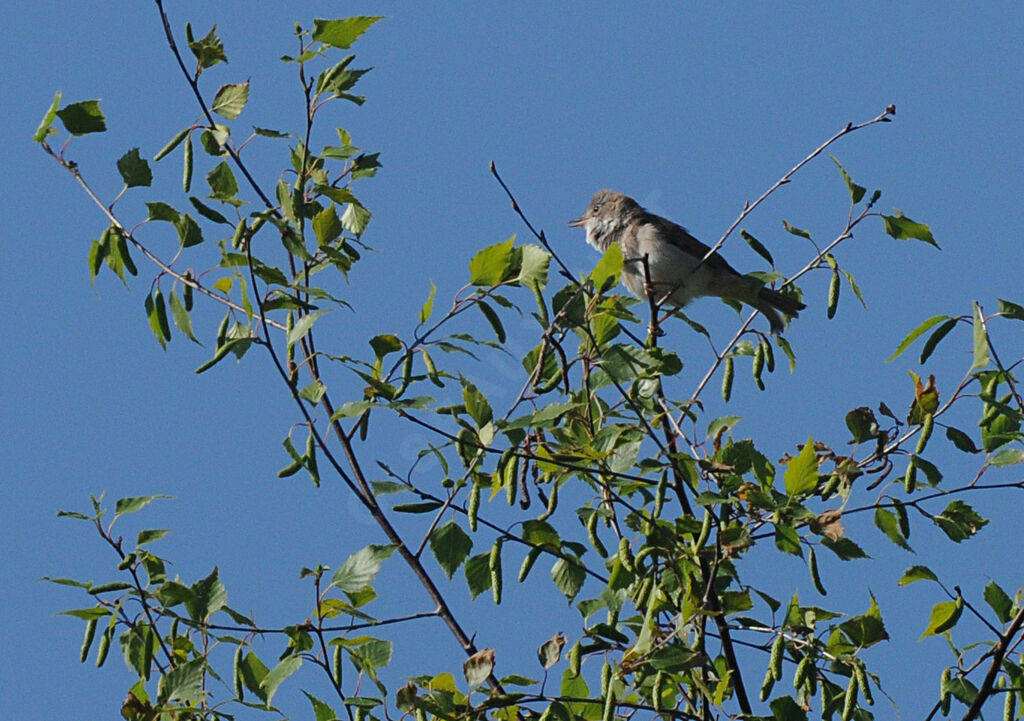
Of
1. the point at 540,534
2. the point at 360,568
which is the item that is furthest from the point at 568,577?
the point at 360,568

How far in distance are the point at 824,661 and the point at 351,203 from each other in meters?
2.05

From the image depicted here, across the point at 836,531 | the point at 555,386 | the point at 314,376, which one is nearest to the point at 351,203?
the point at 314,376

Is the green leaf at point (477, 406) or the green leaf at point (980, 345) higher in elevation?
the green leaf at point (477, 406)

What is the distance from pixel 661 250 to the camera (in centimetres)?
805

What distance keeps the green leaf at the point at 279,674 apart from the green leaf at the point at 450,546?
0.48m

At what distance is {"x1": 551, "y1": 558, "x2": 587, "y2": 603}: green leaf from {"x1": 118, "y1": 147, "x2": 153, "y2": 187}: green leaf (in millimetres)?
1650

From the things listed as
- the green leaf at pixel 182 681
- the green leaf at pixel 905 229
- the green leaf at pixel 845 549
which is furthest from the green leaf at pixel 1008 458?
the green leaf at pixel 182 681

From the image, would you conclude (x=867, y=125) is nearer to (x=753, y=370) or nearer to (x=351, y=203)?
(x=753, y=370)

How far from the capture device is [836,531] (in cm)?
320

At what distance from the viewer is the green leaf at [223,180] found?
11.7 ft

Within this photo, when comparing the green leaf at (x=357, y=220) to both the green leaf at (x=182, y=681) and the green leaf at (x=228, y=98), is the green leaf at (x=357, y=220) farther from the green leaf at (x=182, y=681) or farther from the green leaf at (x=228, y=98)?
the green leaf at (x=182, y=681)

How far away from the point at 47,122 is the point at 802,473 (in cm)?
235

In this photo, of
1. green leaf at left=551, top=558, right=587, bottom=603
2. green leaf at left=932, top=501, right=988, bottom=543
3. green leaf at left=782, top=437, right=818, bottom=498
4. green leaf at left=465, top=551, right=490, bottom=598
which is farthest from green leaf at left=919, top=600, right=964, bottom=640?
green leaf at left=465, top=551, right=490, bottom=598

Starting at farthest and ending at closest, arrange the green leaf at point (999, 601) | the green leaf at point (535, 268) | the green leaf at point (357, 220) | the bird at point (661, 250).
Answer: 1. the bird at point (661, 250)
2. the green leaf at point (357, 220)
3. the green leaf at point (999, 601)
4. the green leaf at point (535, 268)
